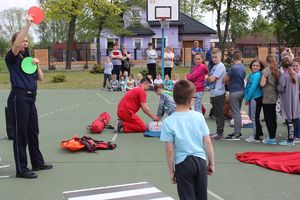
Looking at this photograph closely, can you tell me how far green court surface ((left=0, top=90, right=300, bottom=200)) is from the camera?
19.1ft

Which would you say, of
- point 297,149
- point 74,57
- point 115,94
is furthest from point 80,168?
point 74,57

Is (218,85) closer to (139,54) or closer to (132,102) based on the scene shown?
(132,102)

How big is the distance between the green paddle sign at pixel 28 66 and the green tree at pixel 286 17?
37.5 m

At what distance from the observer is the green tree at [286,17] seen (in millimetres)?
40500

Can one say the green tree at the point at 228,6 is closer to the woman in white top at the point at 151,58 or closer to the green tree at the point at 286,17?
the green tree at the point at 286,17

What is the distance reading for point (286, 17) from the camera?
1631 inches

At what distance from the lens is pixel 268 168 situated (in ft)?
22.7

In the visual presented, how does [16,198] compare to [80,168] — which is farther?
[80,168]

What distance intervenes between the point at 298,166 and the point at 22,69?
4268 mm

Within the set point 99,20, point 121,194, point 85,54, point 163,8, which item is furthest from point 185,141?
point 85,54

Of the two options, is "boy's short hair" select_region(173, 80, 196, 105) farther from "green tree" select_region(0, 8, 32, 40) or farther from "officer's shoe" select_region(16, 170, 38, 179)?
"green tree" select_region(0, 8, 32, 40)

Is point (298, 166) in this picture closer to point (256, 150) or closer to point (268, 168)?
point (268, 168)

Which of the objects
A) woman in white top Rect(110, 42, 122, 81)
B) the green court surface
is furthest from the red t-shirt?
woman in white top Rect(110, 42, 122, 81)

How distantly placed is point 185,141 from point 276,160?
151 inches
